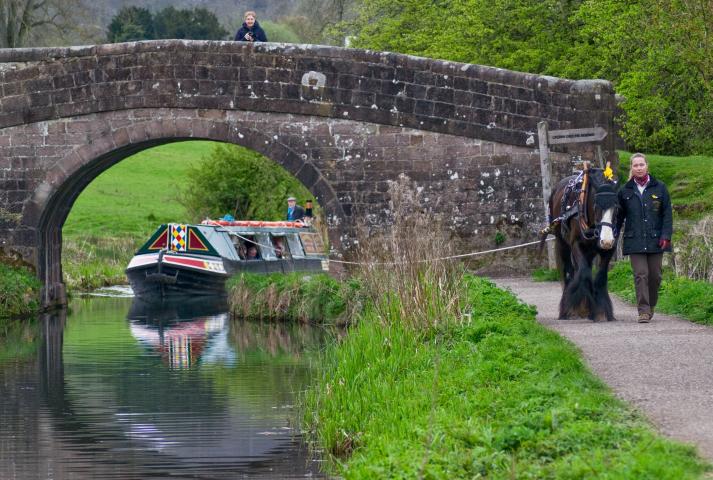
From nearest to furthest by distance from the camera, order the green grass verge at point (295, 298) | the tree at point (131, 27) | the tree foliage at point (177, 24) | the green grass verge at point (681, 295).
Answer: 1. the green grass verge at point (681, 295)
2. the green grass verge at point (295, 298)
3. the tree at point (131, 27)
4. the tree foliage at point (177, 24)

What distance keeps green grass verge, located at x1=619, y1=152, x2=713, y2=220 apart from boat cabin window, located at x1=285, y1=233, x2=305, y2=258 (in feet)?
21.2

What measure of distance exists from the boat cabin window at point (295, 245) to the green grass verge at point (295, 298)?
594 cm

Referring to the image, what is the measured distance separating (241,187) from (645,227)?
79.1ft

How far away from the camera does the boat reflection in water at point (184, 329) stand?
14.7 metres

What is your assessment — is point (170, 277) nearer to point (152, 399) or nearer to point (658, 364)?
point (152, 399)

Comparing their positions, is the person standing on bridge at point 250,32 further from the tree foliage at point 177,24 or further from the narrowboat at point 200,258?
the tree foliage at point 177,24

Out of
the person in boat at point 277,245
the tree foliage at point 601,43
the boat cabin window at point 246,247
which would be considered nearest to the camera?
the tree foliage at point 601,43

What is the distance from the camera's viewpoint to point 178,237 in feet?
79.9

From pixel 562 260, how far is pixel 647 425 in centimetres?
620

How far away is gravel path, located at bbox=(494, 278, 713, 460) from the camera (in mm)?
6583

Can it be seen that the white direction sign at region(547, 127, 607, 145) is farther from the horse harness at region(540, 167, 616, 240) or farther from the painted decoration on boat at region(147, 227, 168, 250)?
the painted decoration on boat at region(147, 227, 168, 250)

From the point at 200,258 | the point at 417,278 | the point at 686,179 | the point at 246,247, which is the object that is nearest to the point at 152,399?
the point at 417,278

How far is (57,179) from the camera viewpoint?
1989 cm

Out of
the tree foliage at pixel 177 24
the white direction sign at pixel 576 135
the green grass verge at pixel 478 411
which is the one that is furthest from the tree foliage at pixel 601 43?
the tree foliage at pixel 177 24
